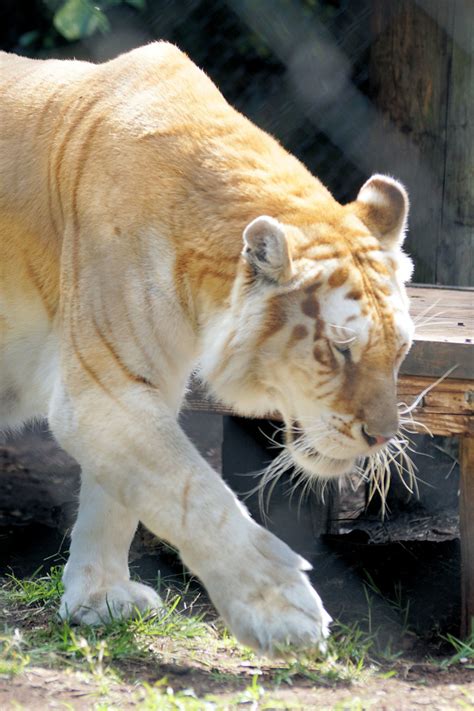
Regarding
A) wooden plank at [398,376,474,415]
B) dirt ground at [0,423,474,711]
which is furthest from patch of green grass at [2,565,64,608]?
wooden plank at [398,376,474,415]

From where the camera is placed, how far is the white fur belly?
8.96 feet

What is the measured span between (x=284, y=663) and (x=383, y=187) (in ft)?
3.70

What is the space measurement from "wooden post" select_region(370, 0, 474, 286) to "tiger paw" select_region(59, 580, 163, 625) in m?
2.13

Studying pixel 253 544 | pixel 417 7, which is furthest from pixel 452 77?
pixel 253 544

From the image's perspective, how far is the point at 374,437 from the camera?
238cm

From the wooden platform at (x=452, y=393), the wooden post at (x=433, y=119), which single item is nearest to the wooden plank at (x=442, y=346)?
the wooden platform at (x=452, y=393)

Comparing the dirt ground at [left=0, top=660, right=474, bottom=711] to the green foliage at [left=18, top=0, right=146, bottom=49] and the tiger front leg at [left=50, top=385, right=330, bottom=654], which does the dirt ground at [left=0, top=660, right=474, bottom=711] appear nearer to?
the tiger front leg at [left=50, top=385, right=330, bottom=654]

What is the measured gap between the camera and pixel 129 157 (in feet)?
8.41

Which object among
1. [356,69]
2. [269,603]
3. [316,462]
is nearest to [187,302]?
[316,462]

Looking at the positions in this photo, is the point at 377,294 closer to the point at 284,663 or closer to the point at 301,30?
the point at 284,663

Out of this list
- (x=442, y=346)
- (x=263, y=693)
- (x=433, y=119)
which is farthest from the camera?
(x=433, y=119)

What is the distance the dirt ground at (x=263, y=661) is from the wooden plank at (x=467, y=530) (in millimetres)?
160

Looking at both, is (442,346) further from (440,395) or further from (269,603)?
(269,603)

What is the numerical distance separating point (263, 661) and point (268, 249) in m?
0.96
